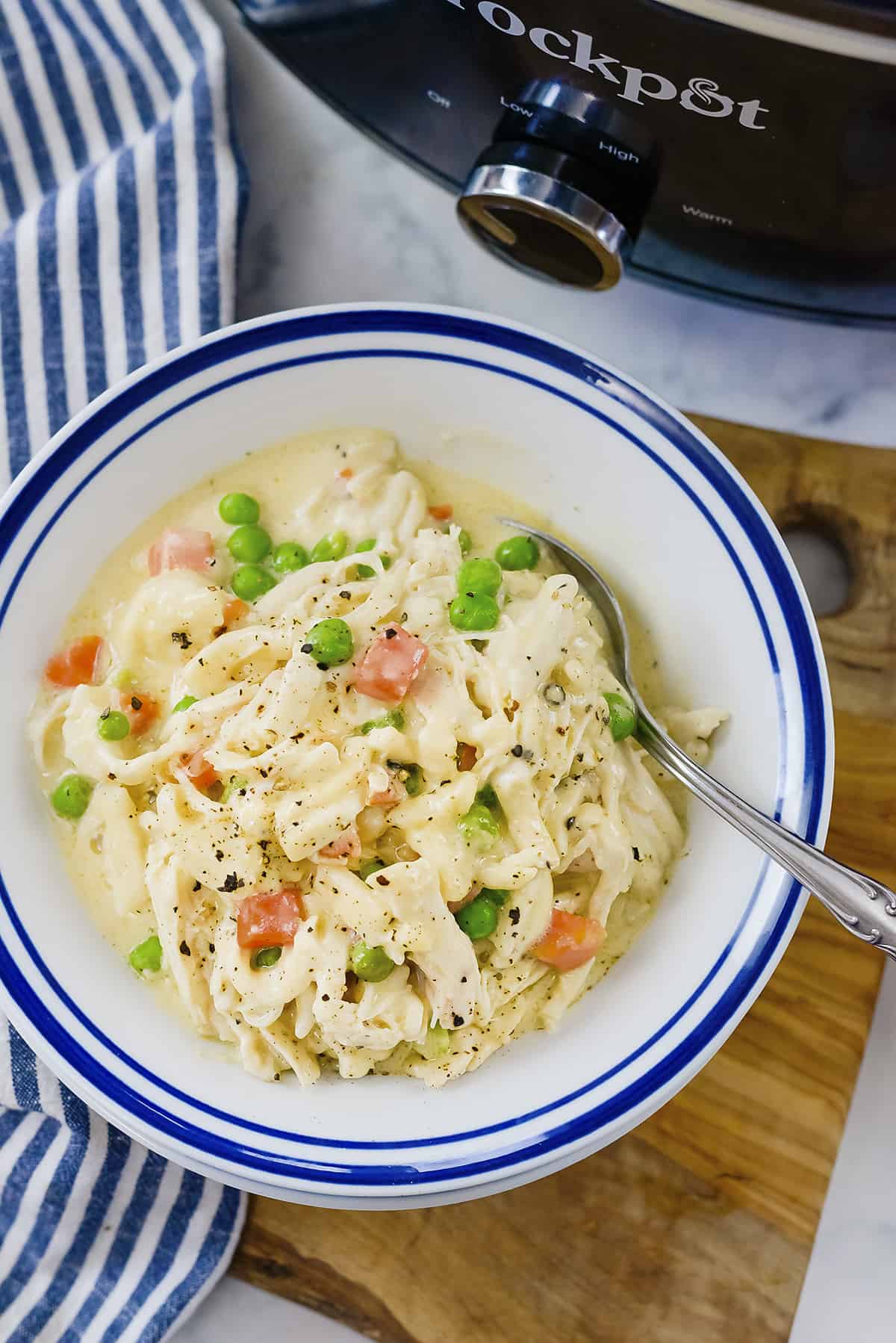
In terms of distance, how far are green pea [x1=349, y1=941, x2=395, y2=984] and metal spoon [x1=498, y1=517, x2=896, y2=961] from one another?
0.79 metres

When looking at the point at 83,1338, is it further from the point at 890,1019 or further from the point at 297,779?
the point at 890,1019

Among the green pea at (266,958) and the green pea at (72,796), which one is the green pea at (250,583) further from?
the green pea at (266,958)

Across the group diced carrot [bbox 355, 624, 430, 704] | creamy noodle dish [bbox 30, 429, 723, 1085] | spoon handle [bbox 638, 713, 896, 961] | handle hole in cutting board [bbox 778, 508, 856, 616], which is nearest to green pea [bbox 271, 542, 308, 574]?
creamy noodle dish [bbox 30, 429, 723, 1085]

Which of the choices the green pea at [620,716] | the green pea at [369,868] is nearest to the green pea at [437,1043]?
the green pea at [369,868]

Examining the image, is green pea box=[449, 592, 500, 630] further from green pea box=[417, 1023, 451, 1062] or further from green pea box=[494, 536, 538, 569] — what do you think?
green pea box=[417, 1023, 451, 1062]

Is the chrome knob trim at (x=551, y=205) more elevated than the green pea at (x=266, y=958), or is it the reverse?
the chrome knob trim at (x=551, y=205)

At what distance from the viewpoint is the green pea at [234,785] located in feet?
9.09

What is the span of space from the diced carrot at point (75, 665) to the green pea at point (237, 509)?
1.49 ft

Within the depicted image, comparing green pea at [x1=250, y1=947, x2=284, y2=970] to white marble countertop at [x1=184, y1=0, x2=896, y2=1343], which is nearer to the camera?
green pea at [x1=250, y1=947, x2=284, y2=970]

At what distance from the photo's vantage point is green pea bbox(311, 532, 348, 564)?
10.2ft

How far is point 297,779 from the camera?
8.86 feet

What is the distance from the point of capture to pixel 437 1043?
2.77 m

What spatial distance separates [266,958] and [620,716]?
3.21 feet

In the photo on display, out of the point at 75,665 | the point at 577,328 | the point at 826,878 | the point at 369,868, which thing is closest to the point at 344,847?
the point at 369,868
